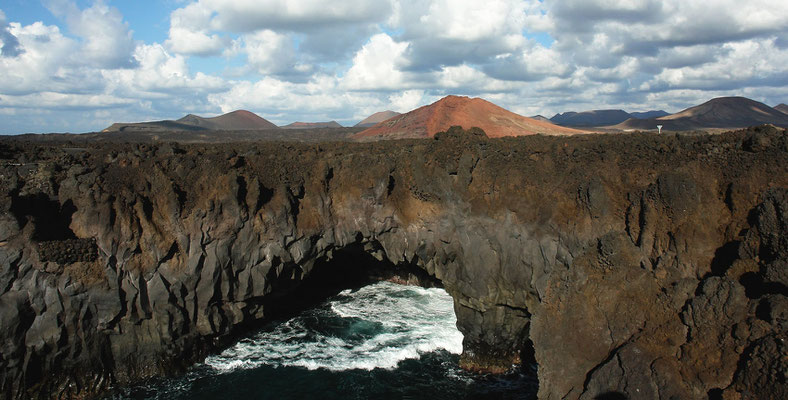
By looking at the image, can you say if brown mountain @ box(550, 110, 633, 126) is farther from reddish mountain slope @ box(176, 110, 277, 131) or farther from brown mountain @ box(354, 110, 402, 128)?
reddish mountain slope @ box(176, 110, 277, 131)

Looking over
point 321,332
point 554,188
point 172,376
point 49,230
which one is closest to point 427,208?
point 554,188

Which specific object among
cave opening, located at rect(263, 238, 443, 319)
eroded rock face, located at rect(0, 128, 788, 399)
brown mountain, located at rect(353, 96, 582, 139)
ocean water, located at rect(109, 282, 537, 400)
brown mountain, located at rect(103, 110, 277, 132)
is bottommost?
ocean water, located at rect(109, 282, 537, 400)

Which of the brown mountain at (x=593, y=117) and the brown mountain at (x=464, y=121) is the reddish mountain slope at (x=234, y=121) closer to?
the brown mountain at (x=464, y=121)

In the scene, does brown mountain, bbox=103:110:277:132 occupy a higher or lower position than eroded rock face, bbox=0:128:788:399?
higher

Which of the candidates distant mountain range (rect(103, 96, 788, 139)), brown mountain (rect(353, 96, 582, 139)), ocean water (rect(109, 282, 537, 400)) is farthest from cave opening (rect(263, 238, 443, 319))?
distant mountain range (rect(103, 96, 788, 139))

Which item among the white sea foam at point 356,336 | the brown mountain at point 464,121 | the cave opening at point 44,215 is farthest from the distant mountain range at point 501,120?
the cave opening at point 44,215
